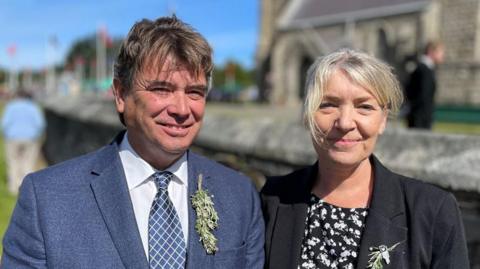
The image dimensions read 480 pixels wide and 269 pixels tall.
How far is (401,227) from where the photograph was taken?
1.95m

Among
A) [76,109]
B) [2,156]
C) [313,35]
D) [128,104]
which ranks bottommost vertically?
[2,156]

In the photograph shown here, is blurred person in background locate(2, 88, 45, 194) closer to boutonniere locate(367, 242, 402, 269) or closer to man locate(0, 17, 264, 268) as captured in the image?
man locate(0, 17, 264, 268)

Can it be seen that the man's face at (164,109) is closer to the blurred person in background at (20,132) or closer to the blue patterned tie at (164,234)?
the blue patterned tie at (164,234)

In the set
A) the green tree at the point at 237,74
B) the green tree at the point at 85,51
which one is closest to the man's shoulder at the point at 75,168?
the green tree at the point at 237,74

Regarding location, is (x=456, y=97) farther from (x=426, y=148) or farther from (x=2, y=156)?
(x=426, y=148)

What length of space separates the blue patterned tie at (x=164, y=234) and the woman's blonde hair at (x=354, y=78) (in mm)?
648

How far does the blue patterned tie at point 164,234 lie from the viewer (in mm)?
1832

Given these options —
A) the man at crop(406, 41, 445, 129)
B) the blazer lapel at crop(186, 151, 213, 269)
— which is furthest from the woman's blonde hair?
the man at crop(406, 41, 445, 129)

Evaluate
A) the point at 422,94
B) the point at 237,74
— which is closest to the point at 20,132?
the point at 422,94

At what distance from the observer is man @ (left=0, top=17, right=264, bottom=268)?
1760mm

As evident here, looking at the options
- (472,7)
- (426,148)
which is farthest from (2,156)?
(472,7)

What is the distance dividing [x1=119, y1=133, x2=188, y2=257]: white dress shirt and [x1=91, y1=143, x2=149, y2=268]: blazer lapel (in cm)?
4

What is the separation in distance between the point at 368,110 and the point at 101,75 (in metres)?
55.4

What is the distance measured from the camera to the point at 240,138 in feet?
16.0
